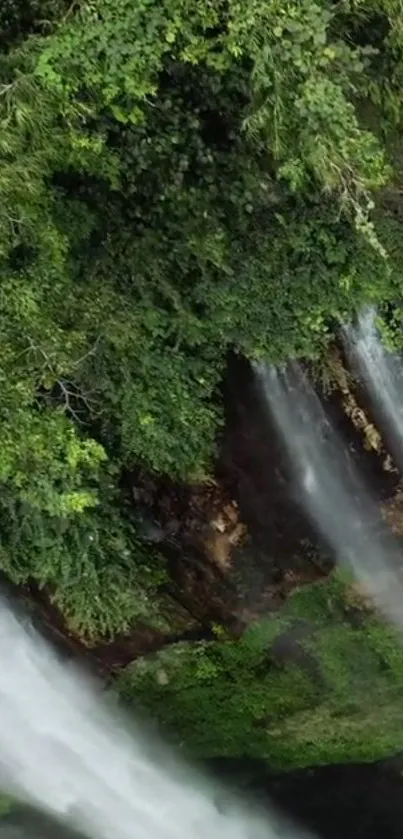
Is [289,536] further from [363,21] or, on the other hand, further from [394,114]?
[363,21]

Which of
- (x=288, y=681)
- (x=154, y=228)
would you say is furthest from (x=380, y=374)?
(x=288, y=681)

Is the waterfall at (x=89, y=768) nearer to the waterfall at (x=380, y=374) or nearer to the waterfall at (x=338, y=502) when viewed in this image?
the waterfall at (x=338, y=502)

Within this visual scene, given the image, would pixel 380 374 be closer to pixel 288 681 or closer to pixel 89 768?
pixel 288 681

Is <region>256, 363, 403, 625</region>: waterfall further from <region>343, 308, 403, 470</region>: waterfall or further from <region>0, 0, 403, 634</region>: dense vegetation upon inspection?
<region>0, 0, 403, 634</region>: dense vegetation

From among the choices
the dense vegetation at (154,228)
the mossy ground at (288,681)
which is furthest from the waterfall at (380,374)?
the mossy ground at (288,681)

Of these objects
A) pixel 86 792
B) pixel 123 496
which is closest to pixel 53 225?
pixel 123 496

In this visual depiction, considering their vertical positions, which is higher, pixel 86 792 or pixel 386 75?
pixel 386 75

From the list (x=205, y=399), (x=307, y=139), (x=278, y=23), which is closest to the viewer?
(x=278, y=23)
